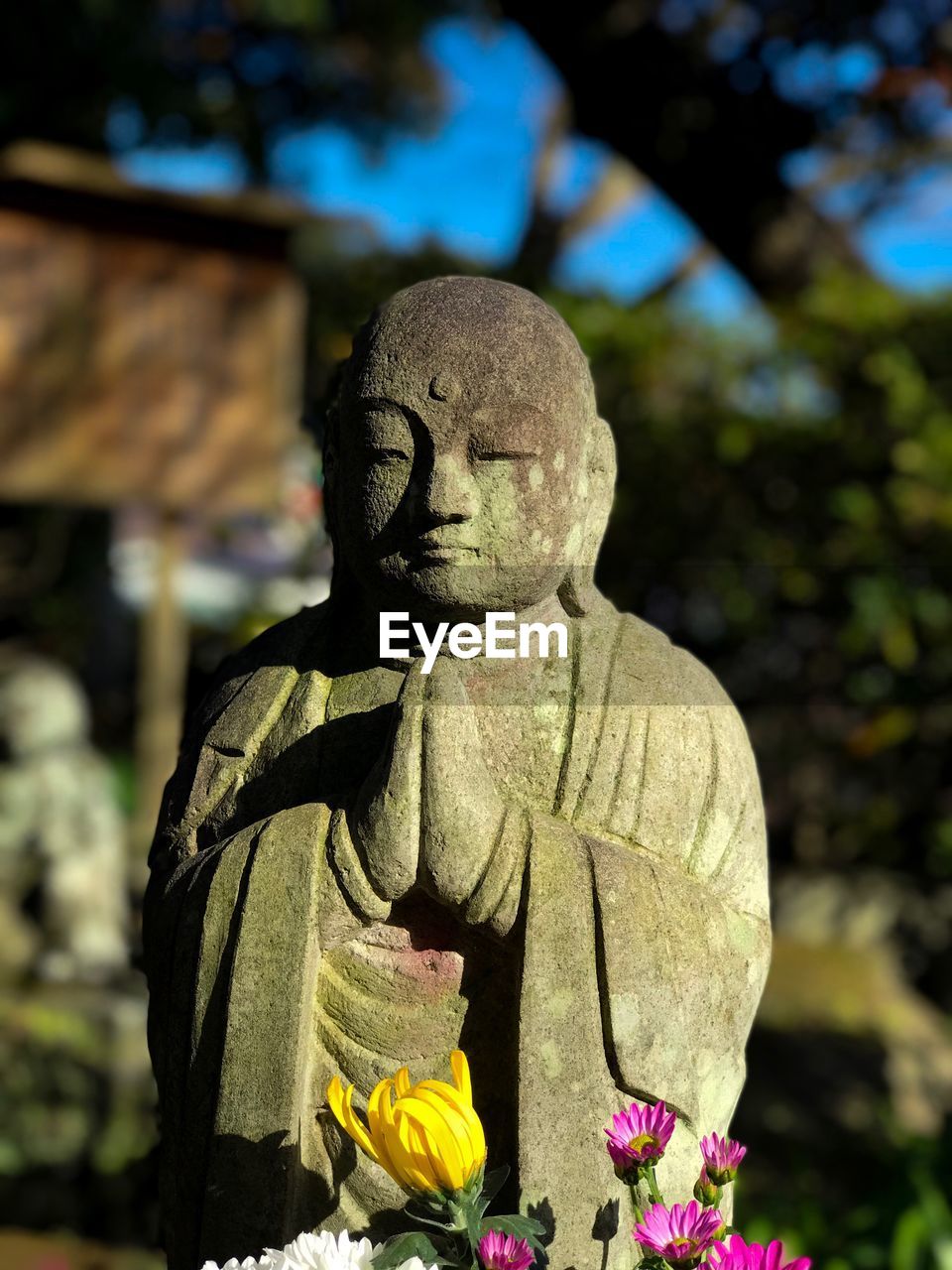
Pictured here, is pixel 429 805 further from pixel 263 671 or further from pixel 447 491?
pixel 263 671

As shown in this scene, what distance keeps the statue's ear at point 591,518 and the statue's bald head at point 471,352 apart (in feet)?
0.30

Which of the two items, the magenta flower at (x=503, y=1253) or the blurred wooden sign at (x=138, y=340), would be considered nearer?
the magenta flower at (x=503, y=1253)

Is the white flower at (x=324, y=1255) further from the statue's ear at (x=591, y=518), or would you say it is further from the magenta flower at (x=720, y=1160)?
the statue's ear at (x=591, y=518)

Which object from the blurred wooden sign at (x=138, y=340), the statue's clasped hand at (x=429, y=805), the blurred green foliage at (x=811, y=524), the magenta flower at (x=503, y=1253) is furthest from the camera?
the blurred wooden sign at (x=138, y=340)

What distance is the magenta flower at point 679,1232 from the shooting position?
164cm

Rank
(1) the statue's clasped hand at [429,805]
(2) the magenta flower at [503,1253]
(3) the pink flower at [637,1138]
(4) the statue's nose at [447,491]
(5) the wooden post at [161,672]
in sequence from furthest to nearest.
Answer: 1. (5) the wooden post at [161,672]
2. (4) the statue's nose at [447,491]
3. (1) the statue's clasped hand at [429,805]
4. (3) the pink flower at [637,1138]
5. (2) the magenta flower at [503,1253]

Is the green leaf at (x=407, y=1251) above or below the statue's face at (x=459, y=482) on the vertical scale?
below

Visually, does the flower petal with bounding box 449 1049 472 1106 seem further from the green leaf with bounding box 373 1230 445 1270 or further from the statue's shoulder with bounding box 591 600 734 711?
the statue's shoulder with bounding box 591 600 734 711

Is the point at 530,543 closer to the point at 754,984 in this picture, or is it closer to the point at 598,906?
the point at 598,906

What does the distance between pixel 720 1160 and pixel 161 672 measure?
634 centimetres

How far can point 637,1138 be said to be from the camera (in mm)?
1722

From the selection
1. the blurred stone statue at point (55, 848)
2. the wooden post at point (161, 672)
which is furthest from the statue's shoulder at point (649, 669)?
the blurred stone statue at point (55, 848)

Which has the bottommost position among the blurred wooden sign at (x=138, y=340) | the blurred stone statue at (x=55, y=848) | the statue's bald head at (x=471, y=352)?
the blurred stone statue at (x=55, y=848)

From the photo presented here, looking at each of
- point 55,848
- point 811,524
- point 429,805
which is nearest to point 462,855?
point 429,805
